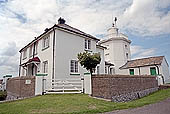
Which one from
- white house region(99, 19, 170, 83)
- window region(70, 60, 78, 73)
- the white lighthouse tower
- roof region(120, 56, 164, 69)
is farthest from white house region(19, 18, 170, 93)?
the white lighthouse tower

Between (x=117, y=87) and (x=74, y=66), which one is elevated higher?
(x=74, y=66)

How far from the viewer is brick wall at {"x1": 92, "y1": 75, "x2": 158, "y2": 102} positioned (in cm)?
1032

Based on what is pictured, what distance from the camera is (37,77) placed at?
1164cm

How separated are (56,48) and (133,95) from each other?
927 centimetres

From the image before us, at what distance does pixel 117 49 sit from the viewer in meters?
30.1

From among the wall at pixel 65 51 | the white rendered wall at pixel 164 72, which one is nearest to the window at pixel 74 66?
the wall at pixel 65 51

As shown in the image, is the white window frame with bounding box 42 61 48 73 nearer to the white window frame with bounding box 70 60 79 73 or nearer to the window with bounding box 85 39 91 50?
the white window frame with bounding box 70 60 79 73

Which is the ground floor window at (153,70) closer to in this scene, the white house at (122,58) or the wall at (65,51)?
the white house at (122,58)

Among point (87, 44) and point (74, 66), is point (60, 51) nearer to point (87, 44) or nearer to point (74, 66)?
point (74, 66)

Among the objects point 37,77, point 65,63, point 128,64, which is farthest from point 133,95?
point 128,64

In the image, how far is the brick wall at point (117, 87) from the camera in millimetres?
10320

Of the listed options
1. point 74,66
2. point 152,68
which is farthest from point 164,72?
point 74,66

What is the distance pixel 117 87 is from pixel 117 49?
20108 mm

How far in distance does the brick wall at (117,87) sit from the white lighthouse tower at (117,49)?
15.4m
